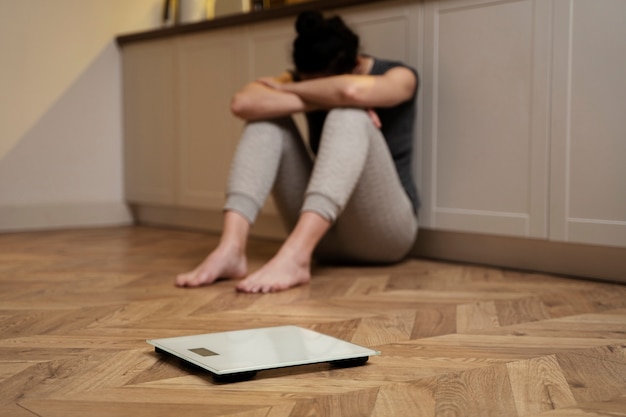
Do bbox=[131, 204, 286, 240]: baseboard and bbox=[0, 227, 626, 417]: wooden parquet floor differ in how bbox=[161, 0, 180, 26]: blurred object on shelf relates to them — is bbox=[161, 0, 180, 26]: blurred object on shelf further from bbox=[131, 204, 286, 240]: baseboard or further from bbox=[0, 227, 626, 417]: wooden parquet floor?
bbox=[0, 227, 626, 417]: wooden parquet floor

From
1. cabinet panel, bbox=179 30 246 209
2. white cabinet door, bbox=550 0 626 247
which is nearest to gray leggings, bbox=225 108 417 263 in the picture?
white cabinet door, bbox=550 0 626 247

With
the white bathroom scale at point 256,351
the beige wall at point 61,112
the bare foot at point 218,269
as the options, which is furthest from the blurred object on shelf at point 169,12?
the white bathroom scale at point 256,351

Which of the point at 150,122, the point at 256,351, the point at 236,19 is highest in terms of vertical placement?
the point at 236,19

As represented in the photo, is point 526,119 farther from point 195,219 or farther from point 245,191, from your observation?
point 195,219

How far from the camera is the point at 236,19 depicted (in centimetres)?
310

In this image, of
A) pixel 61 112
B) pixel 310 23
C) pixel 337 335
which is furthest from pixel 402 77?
pixel 61 112

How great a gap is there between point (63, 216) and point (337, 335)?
2.31 m

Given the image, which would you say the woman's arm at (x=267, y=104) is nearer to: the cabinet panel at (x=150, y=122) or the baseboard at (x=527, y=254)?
the baseboard at (x=527, y=254)

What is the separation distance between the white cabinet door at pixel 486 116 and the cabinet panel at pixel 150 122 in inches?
52.5

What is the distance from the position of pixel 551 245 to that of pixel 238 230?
764 mm

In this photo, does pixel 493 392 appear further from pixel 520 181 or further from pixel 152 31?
pixel 152 31

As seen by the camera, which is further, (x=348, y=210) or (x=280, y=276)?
(x=348, y=210)

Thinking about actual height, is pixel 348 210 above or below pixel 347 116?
below

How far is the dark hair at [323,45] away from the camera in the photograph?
2.24m
